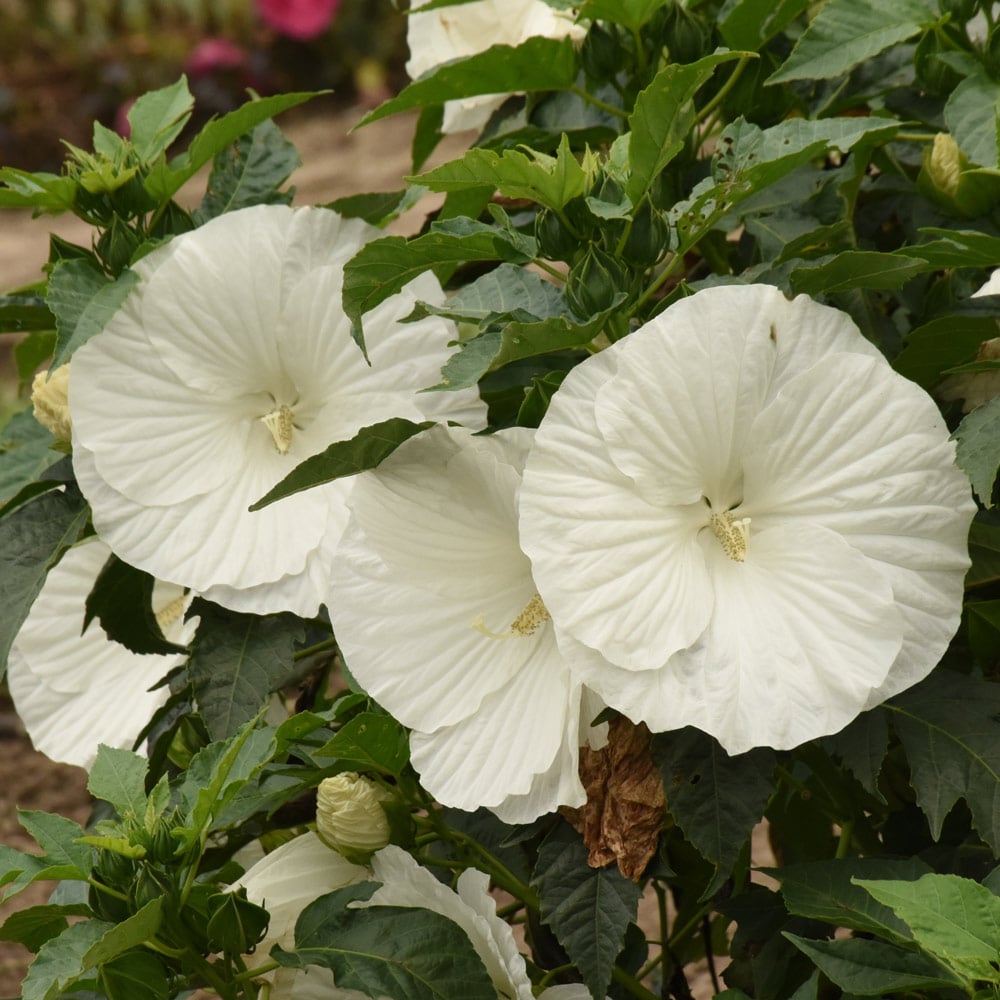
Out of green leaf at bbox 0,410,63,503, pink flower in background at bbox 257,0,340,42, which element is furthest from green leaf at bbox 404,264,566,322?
pink flower in background at bbox 257,0,340,42

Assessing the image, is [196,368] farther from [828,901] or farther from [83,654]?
[828,901]

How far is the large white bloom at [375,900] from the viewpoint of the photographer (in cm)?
101

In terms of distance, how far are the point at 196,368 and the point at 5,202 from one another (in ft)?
A: 0.62

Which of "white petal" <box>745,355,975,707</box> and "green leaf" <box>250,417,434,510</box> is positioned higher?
"green leaf" <box>250,417,434,510</box>

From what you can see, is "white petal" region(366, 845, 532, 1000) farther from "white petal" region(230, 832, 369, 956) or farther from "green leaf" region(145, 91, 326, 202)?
"green leaf" region(145, 91, 326, 202)

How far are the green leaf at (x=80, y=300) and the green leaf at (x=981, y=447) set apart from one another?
1.99 ft

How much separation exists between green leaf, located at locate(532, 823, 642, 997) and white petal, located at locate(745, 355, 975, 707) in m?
0.23

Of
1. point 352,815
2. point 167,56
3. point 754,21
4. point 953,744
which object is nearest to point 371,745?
point 352,815

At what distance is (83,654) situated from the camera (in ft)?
4.09

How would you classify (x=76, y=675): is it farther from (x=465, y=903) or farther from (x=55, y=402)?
(x=465, y=903)

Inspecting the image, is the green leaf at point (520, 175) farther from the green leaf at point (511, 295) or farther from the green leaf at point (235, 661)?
the green leaf at point (235, 661)

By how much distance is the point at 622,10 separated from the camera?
1059 millimetres

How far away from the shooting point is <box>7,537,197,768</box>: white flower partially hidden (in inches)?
48.0

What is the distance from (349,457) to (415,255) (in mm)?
137
